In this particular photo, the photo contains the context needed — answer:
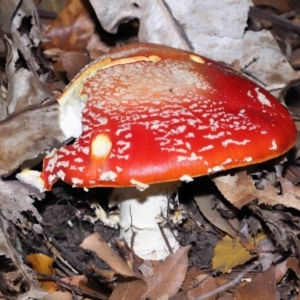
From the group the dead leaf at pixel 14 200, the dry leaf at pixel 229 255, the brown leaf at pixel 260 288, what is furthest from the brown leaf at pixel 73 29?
the brown leaf at pixel 260 288

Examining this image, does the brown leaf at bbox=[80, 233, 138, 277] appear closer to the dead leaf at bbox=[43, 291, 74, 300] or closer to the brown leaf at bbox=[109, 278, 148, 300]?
the brown leaf at bbox=[109, 278, 148, 300]

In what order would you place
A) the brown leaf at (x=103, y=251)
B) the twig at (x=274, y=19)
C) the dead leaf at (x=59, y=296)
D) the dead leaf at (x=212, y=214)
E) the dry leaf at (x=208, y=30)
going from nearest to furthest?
the brown leaf at (x=103, y=251) → the dead leaf at (x=59, y=296) → the dead leaf at (x=212, y=214) → the dry leaf at (x=208, y=30) → the twig at (x=274, y=19)

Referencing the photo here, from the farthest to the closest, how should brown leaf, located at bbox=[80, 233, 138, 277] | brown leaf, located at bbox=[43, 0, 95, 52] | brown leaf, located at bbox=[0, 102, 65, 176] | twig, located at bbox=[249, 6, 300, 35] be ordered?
brown leaf, located at bbox=[43, 0, 95, 52] → twig, located at bbox=[249, 6, 300, 35] → brown leaf, located at bbox=[0, 102, 65, 176] → brown leaf, located at bbox=[80, 233, 138, 277]

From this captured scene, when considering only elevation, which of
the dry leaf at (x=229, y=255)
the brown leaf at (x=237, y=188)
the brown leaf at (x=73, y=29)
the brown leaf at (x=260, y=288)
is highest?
the brown leaf at (x=73, y=29)

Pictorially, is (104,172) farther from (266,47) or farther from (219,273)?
(266,47)

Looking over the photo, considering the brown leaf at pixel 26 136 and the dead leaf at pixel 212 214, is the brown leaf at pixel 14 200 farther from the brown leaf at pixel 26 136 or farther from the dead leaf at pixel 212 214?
the dead leaf at pixel 212 214

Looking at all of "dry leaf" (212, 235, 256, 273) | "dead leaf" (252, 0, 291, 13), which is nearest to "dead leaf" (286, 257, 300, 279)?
"dry leaf" (212, 235, 256, 273)

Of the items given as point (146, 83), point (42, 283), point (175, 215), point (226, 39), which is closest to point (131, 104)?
point (146, 83)
